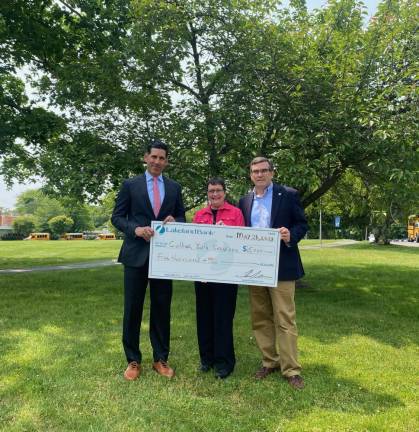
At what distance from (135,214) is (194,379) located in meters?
1.84

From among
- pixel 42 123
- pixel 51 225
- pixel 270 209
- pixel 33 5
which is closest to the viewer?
pixel 270 209

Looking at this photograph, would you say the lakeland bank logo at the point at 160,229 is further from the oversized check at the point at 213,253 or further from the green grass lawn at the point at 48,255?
the green grass lawn at the point at 48,255

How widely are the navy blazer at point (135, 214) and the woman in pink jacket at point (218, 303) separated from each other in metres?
0.47

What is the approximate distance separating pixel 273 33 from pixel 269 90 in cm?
113

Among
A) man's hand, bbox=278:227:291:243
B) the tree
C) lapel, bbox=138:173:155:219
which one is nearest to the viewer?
man's hand, bbox=278:227:291:243

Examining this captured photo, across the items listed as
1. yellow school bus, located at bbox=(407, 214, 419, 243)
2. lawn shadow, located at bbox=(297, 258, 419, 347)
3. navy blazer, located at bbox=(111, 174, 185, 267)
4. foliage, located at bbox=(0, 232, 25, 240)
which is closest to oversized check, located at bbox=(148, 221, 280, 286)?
navy blazer, located at bbox=(111, 174, 185, 267)

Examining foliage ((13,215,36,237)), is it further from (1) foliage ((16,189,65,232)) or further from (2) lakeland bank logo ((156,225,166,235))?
(2) lakeland bank logo ((156,225,166,235))

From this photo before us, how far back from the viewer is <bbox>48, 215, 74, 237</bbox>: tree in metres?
79.9

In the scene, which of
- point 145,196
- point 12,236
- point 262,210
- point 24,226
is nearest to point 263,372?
point 262,210

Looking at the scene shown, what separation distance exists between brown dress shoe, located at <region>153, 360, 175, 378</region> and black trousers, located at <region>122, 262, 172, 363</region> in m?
0.05

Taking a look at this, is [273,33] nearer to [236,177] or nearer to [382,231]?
[236,177]

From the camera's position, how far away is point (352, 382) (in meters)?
4.66

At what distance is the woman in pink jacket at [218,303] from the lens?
4578 mm

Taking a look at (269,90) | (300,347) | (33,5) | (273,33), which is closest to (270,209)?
(300,347)
